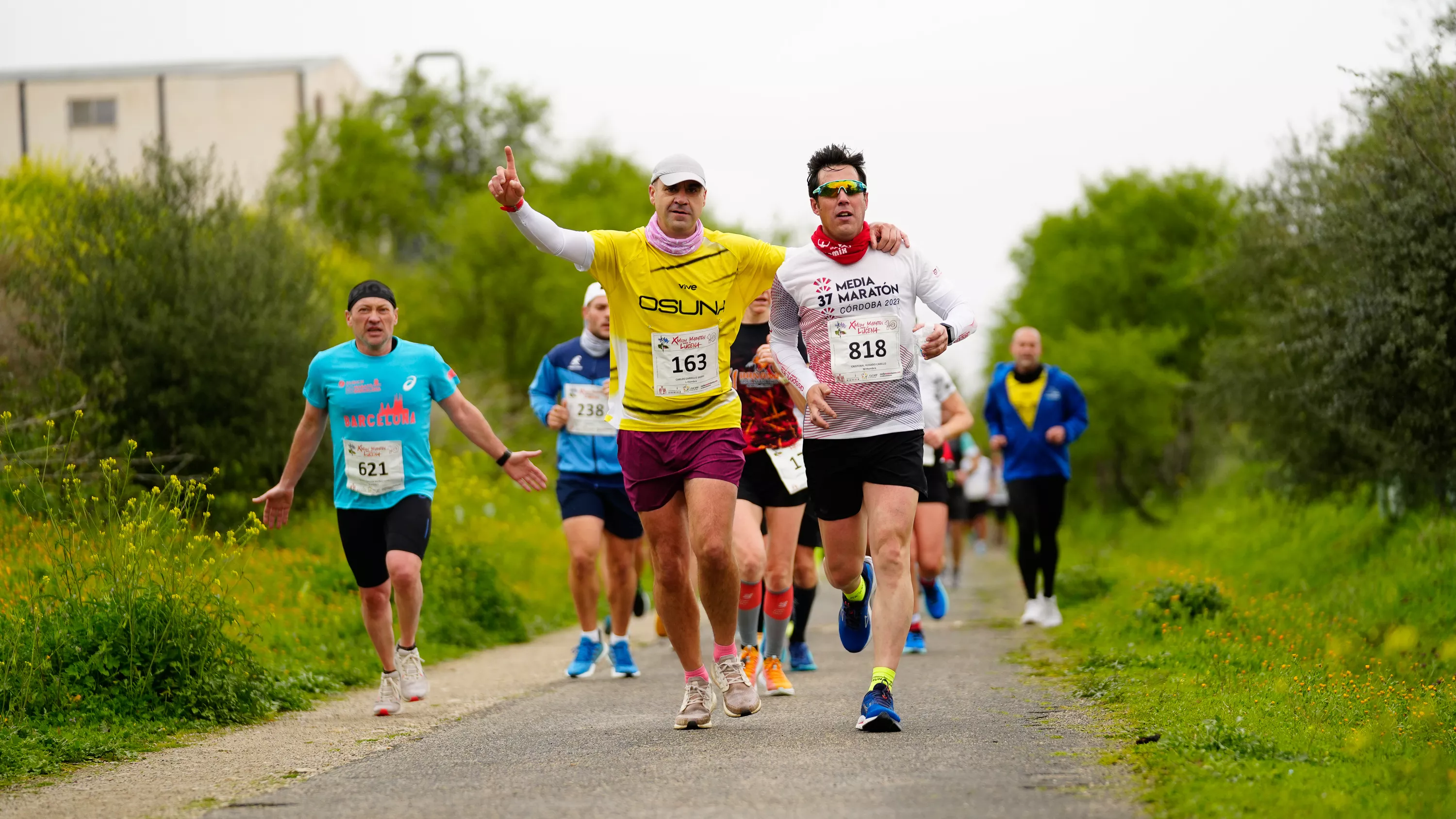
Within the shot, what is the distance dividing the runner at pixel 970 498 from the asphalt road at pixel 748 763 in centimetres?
457

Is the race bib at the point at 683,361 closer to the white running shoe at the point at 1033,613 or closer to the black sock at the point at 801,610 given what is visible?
the black sock at the point at 801,610

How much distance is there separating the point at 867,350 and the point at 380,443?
2660 millimetres

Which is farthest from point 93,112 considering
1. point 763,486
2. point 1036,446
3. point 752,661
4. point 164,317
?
point 752,661

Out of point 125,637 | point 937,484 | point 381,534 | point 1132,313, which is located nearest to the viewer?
point 125,637

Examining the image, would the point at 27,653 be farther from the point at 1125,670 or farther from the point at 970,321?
the point at 1125,670

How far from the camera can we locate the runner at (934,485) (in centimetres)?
1139

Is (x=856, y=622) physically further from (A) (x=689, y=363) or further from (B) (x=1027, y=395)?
(B) (x=1027, y=395)

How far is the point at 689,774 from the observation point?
573 centimetres

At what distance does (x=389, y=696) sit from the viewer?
838cm

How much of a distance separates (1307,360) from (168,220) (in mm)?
10371

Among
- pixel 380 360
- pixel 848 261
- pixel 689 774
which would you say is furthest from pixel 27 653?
pixel 848 261

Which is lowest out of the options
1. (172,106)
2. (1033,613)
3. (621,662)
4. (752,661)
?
(1033,613)

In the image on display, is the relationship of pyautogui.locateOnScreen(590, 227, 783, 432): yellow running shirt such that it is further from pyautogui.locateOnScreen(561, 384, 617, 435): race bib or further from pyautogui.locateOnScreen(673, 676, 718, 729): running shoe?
pyautogui.locateOnScreen(561, 384, 617, 435): race bib

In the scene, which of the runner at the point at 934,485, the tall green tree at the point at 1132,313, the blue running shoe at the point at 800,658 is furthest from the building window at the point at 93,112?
the blue running shoe at the point at 800,658
